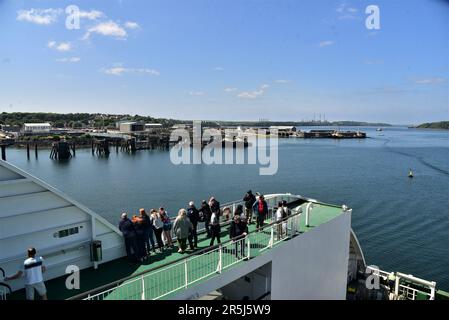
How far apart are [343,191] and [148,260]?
126 feet

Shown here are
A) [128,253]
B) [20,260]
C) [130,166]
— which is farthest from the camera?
[130,166]

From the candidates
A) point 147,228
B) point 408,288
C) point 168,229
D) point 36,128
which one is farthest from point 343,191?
point 36,128

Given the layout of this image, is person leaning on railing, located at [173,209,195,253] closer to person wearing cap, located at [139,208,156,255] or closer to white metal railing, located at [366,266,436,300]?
person wearing cap, located at [139,208,156,255]

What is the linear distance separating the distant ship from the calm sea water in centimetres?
1287

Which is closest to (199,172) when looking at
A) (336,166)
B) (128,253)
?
(336,166)

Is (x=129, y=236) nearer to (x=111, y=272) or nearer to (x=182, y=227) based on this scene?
(x=111, y=272)

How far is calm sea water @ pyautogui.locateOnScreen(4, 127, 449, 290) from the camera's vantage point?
23.1 metres

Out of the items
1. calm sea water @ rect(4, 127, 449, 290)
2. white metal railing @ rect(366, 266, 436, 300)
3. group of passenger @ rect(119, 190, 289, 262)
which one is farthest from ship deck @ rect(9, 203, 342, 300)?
calm sea water @ rect(4, 127, 449, 290)

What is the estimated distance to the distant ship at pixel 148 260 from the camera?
22.4ft

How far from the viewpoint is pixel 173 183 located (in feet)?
156

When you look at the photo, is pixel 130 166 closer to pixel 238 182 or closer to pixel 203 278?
pixel 238 182

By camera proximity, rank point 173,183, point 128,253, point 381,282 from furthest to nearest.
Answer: point 173,183, point 381,282, point 128,253

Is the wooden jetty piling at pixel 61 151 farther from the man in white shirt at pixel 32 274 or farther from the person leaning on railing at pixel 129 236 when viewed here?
the man in white shirt at pixel 32 274
